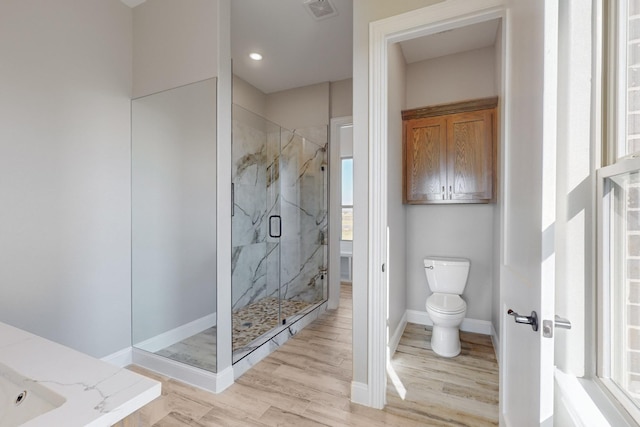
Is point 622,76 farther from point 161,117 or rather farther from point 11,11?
point 11,11

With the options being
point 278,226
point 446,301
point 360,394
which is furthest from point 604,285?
point 278,226

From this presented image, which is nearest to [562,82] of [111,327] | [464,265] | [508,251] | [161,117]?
[508,251]

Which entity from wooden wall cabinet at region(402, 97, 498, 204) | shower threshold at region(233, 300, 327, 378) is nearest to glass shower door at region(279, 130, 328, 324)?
shower threshold at region(233, 300, 327, 378)

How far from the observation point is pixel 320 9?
2316 millimetres

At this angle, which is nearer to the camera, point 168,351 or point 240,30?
point 168,351

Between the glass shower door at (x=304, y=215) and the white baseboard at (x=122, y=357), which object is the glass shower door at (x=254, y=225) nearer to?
the glass shower door at (x=304, y=215)

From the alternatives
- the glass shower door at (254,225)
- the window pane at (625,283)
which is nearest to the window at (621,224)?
the window pane at (625,283)

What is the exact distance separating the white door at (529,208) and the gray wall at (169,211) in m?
1.87

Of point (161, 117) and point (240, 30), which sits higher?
point (240, 30)

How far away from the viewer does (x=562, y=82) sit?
3.48 ft

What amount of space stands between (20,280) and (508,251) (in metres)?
2.78

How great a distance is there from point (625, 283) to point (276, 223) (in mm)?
2946

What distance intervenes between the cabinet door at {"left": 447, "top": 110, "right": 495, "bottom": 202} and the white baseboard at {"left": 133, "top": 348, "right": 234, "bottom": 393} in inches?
96.5

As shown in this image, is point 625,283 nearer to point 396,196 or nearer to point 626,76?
point 626,76
